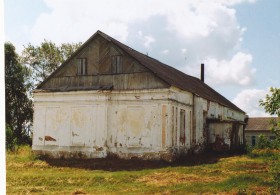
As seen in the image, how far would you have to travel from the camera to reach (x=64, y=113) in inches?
845

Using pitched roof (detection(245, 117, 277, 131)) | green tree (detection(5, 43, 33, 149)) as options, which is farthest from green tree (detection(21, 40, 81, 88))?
pitched roof (detection(245, 117, 277, 131))

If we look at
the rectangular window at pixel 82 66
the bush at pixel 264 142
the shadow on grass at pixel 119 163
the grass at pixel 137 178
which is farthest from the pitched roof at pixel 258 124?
the bush at pixel 264 142

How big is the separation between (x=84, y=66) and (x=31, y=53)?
82.1ft

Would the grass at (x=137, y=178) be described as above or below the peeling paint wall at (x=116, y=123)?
below

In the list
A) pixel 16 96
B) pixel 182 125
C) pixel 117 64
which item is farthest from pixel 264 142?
pixel 16 96

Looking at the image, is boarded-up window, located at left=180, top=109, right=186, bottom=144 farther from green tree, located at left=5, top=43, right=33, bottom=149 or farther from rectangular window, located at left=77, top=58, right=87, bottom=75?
green tree, located at left=5, top=43, right=33, bottom=149

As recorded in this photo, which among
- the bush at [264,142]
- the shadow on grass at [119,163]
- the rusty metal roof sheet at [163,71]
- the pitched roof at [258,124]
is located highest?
the rusty metal roof sheet at [163,71]

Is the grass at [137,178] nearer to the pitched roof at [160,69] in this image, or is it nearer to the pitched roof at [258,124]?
the pitched roof at [160,69]

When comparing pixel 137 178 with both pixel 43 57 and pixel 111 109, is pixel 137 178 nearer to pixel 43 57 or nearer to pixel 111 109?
pixel 111 109

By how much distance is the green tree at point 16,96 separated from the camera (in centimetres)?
3831

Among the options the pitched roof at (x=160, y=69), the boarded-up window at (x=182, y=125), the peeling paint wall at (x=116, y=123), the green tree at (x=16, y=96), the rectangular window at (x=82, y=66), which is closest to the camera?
the peeling paint wall at (x=116, y=123)

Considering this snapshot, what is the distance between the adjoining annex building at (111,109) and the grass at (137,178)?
119 centimetres

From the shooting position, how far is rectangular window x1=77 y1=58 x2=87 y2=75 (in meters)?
21.7

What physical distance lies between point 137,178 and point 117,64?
27.2 ft
